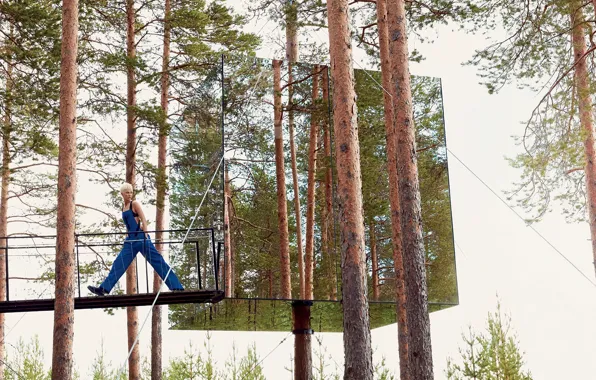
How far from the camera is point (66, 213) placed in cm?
745

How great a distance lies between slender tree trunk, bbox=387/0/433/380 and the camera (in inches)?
295

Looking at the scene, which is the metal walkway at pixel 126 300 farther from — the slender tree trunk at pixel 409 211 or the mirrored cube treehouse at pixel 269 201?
the slender tree trunk at pixel 409 211

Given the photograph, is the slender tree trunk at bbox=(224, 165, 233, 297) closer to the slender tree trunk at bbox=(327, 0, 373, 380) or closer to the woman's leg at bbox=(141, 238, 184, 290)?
the woman's leg at bbox=(141, 238, 184, 290)

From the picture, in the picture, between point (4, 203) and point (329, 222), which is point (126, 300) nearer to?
point (329, 222)

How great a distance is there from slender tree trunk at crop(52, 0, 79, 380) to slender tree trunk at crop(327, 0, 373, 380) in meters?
2.71

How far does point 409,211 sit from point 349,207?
83cm

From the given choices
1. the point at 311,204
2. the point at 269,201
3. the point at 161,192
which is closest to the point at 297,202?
the point at 311,204

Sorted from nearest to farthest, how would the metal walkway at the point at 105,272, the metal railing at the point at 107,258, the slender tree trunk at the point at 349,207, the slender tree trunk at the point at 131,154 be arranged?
the slender tree trunk at the point at 349,207, the metal walkway at the point at 105,272, the metal railing at the point at 107,258, the slender tree trunk at the point at 131,154

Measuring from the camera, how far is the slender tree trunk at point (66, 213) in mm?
7121

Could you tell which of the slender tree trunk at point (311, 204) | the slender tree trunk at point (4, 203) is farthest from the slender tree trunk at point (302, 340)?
the slender tree trunk at point (4, 203)

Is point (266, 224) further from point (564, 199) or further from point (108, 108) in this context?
point (564, 199)

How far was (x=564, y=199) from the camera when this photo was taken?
13844mm

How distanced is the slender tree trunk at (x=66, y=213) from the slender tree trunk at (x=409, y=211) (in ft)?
11.1

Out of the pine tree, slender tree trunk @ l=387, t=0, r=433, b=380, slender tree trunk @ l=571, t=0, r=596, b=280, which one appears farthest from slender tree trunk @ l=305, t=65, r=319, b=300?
slender tree trunk @ l=571, t=0, r=596, b=280
